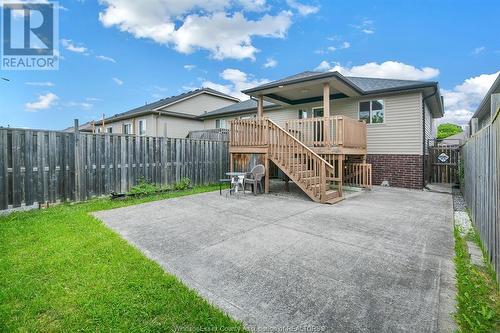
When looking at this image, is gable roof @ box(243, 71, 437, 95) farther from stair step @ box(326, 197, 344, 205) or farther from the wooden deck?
stair step @ box(326, 197, 344, 205)

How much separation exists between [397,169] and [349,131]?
10.7 ft

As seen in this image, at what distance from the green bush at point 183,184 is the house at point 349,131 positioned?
2117mm

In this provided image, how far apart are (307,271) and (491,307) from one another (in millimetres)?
1651

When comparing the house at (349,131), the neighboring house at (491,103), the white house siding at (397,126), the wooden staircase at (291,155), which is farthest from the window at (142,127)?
the neighboring house at (491,103)

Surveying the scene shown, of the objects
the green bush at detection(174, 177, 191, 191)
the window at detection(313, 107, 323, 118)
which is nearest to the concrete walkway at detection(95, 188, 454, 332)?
the green bush at detection(174, 177, 191, 191)

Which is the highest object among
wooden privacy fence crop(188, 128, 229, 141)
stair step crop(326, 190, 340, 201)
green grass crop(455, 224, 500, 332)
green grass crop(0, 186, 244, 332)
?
wooden privacy fence crop(188, 128, 229, 141)

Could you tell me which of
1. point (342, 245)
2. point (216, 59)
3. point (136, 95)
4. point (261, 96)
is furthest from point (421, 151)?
point (136, 95)

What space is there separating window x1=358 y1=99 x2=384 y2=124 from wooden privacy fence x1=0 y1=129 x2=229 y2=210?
7.26 metres

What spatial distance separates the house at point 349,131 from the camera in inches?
330

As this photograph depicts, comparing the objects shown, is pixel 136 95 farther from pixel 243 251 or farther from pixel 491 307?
pixel 491 307

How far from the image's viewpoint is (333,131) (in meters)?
9.07

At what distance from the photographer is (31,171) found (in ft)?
19.5

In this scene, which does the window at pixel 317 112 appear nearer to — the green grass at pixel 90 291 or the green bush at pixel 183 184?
the green bush at pixel 183 184

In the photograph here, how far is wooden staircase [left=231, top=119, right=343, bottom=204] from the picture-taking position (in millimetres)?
7274
